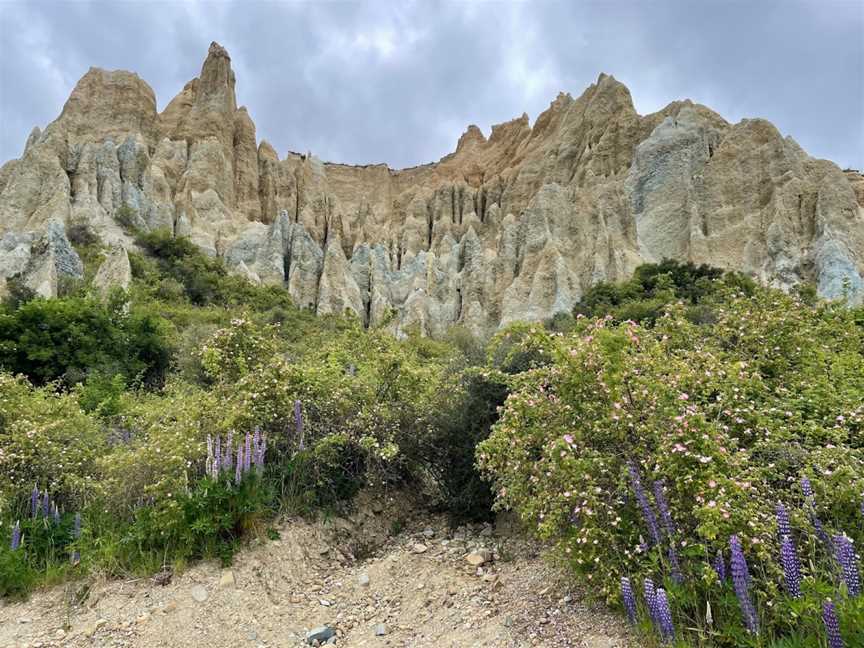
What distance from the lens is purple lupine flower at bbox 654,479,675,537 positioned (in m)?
3.45

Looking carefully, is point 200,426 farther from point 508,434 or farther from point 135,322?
point 135,322

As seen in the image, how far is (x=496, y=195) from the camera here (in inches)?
2183

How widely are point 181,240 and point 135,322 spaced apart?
23.6m

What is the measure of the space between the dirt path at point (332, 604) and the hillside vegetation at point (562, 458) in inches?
11.3

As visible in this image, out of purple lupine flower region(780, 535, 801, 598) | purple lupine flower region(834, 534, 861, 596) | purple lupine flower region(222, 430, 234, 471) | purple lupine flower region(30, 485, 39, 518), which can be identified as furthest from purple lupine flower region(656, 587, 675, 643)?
purple lupine flower region(30, 485, 39, 518)

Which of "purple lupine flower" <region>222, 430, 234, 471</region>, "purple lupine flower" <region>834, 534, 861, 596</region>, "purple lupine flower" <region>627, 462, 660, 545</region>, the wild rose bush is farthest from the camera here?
"purple lupine flower" <region>222, 430, 234, 471</region>

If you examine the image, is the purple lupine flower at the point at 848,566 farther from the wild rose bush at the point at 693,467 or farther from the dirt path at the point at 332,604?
the dirt path at the point at 332,604

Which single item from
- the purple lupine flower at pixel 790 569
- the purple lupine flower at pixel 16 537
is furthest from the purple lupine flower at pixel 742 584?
the purple lupine flower at pixel 16 537

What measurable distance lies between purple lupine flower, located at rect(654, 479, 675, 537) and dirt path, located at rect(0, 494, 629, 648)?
86 centimetres

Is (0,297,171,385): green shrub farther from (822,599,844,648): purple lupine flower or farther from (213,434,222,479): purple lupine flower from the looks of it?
(822,599,844,648): purple lupine flower

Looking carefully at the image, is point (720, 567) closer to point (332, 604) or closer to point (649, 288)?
point (332, 604)

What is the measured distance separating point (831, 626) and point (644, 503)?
3.69ft

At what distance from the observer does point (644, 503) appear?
11.5 feet

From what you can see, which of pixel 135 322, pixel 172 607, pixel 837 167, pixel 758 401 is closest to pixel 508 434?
pixel 758 401
